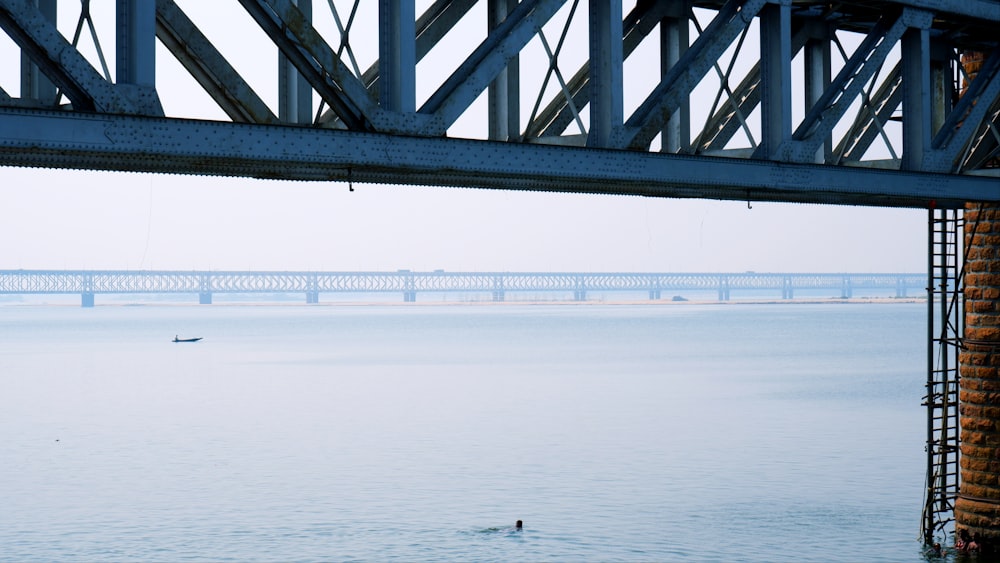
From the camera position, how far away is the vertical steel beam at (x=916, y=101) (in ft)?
61.7

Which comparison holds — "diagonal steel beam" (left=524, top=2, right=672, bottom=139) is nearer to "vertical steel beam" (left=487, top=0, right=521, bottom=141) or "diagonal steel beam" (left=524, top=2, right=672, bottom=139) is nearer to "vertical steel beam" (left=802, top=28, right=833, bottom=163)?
"vertical steel beam" (left=487, top=0, right=521, bottom=141)

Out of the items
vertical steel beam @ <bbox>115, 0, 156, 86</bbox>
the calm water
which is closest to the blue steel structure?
vertical steel beam @ <bbox>115, 0, 156, 86</bbox>

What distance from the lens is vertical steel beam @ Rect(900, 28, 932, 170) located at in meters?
18.8

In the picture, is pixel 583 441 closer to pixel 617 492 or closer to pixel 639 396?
pixel 617 492

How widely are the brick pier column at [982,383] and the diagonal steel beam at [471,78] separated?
1044cm

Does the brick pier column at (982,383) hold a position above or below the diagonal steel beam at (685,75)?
below

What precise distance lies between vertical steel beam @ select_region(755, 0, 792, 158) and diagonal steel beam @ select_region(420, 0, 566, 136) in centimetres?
426

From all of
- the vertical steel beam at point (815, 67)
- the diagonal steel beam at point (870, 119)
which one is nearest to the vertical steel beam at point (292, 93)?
the diagonal steel beam at point (870, 119)

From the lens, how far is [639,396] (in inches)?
3403

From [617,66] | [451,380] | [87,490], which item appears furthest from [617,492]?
[451,380]

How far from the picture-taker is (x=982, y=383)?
71.7 feet

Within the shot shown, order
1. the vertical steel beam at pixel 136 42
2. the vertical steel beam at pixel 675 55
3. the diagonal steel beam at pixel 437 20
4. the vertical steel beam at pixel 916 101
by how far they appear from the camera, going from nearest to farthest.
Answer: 1. the vertical steel beam at pixel 136 42
2. the diagonal steel beam at pixel 437 20
3. the vertical steel beam at pixel 675 55
4. the vertical steel beam at pixel 916 101

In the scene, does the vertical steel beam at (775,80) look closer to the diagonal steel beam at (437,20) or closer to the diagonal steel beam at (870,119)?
the diagonal steel beam at (870,119)

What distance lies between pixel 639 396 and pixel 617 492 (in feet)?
135
